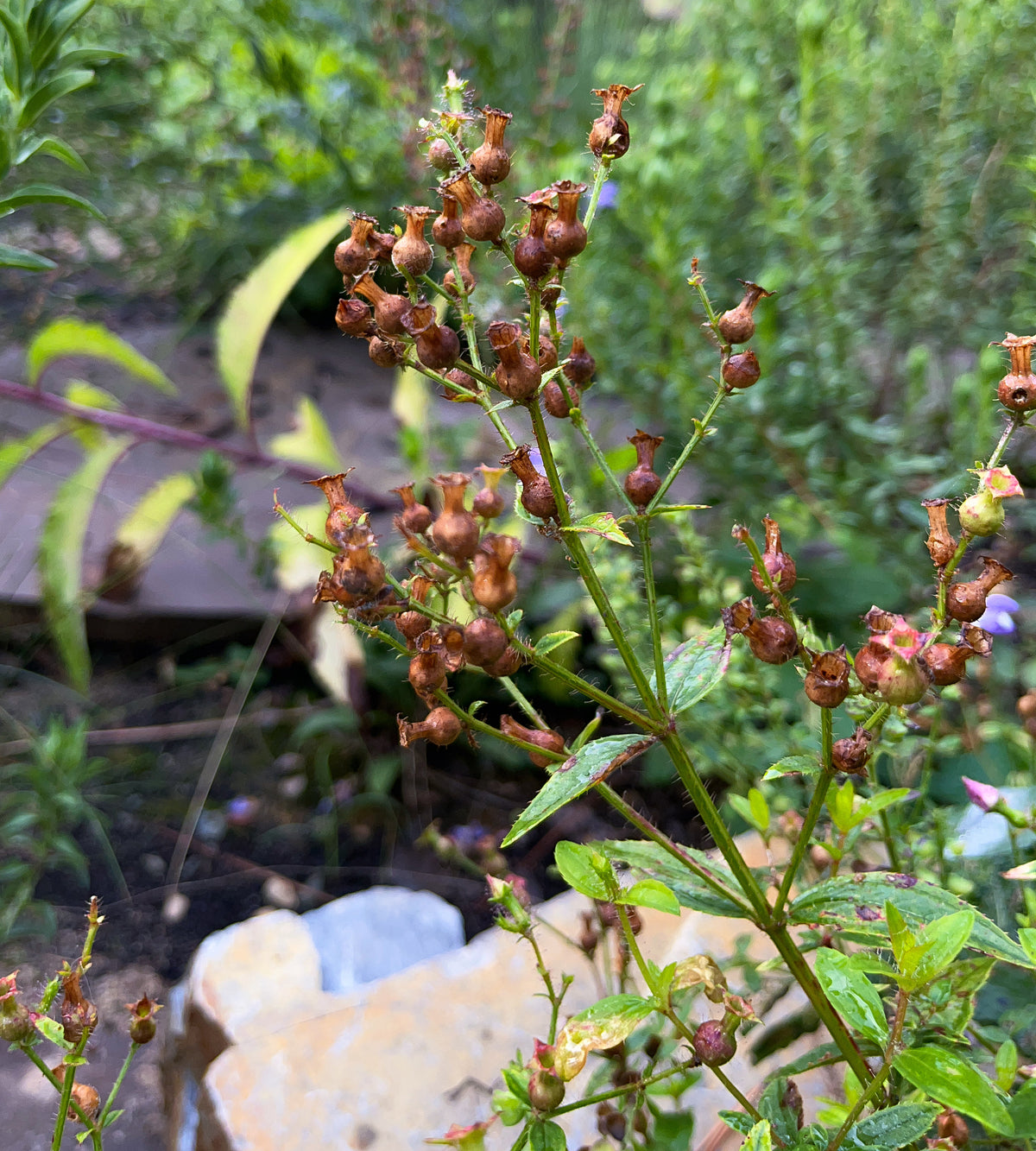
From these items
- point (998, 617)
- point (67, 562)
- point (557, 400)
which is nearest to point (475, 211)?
point (557, 400)

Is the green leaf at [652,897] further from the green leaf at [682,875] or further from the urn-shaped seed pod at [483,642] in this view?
the urn-shaped seed pod at [483,642]

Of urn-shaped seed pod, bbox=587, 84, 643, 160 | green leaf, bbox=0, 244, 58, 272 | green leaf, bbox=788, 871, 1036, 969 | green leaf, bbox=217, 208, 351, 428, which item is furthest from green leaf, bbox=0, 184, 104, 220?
green leaf, bbox=217, 208, 351, 428

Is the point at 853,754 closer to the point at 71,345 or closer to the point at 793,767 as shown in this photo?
the point at 793,767

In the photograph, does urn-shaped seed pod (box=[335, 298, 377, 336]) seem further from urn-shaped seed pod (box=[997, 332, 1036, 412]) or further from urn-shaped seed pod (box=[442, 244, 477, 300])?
urn-shaped seed pod (box=[997, 332, 1036, 412])

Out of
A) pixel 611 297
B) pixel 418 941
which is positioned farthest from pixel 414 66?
pixel 418 941

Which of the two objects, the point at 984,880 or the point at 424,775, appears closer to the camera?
the point at 984,880

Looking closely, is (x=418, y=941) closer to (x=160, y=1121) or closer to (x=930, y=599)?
(x=160, y=1121)
